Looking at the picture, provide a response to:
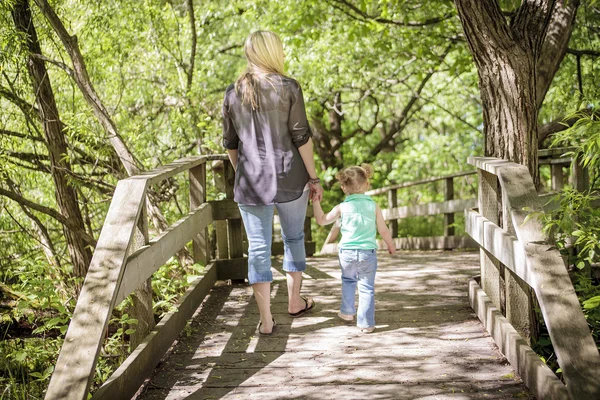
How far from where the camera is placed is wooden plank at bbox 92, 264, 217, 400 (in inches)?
135

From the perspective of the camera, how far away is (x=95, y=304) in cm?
324

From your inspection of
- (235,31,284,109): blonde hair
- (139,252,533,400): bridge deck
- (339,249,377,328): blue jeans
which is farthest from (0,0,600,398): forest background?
(235,31,284,109): blonde hair

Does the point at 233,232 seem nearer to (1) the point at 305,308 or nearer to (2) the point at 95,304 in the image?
(1) the point at 305,308

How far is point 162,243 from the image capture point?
4.48m

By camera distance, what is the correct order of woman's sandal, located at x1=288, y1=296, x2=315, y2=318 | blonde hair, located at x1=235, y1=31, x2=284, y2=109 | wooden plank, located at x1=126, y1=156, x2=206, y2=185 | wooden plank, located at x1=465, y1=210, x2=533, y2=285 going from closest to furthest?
wooden plank, located at x1=465, y1=210, x2=533, y2=285
wooden plank, located at x1=126, y1=156, x2=206, y2=185
blonde hair, located at x1=235, y1=31, x2=284, y2=109
woman's sandal, located at x1=288, y1=296, x2=315, y2=318

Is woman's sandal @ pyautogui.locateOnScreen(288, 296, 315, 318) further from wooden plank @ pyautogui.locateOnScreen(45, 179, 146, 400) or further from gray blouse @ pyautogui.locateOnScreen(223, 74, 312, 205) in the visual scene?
wooden plank @ pyautogui.locateOnScreen(45, 179, 146, 400)

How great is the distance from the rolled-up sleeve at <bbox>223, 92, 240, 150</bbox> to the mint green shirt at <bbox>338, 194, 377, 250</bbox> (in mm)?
891

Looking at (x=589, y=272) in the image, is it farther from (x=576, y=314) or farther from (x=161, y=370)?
(x=161, y=370)

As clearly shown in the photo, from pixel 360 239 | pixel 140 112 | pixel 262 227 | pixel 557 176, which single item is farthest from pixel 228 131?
pixel 140 112

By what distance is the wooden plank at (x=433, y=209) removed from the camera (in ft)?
35.9

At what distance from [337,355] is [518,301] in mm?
1163

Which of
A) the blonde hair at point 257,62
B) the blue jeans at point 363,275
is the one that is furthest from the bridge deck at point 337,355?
the blonde hair at point 257,62

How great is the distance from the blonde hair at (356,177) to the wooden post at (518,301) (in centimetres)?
106

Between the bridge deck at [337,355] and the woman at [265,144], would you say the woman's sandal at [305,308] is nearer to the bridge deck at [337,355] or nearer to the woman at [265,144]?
the bridge deck at [337,355]
